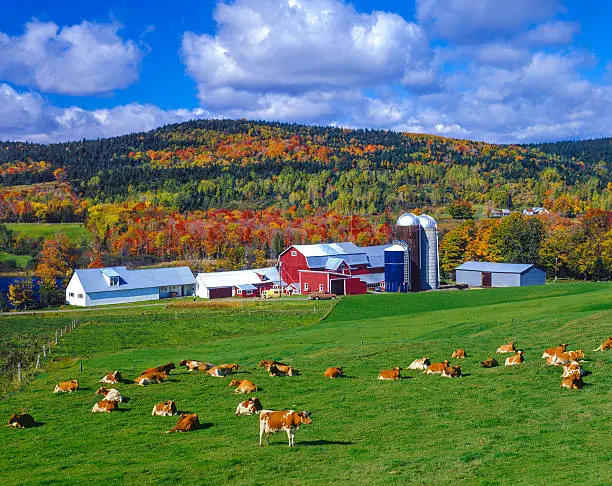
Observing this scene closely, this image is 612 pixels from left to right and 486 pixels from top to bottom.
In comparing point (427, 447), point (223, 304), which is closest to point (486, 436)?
point (427, 447)

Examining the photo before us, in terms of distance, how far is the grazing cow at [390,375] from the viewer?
22.9 metres

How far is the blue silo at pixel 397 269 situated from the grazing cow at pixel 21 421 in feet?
205

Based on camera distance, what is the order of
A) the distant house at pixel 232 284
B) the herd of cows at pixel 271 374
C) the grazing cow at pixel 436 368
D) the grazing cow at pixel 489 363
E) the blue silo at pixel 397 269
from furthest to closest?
the blue silo at pixel 397 269
the distant house at pixel 232 284
the grazing cow at pixel 489 363
the grazing cow at pixel 436 368
the herd of cows at pixel 271 374

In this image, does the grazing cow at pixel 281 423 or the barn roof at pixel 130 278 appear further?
the barn roof at pixel 130 278

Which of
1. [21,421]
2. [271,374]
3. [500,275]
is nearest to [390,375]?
[271,374]

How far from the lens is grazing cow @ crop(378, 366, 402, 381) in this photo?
22922 mm

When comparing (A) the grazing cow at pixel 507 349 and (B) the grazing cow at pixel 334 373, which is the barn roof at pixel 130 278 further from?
(A) the grazing cow at pixel 507 349

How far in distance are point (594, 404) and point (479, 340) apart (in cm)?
1371

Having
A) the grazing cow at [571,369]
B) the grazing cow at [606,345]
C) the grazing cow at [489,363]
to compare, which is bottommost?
the grazing cow at [489,363]

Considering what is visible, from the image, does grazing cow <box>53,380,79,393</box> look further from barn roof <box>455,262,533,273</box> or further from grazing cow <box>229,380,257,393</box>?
barn roof <box>455,262,533,273</box>

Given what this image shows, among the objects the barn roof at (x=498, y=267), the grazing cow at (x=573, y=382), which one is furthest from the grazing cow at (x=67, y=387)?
the barn roof at (x=498, y=267)

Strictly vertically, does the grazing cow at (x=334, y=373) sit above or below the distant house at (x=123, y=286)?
below

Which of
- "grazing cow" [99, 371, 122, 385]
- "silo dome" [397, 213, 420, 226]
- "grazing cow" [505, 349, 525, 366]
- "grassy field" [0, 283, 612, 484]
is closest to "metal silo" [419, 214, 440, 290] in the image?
"silo dome" [397, 213, 420, 226]

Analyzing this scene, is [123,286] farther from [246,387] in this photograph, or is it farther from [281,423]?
[281,423]
